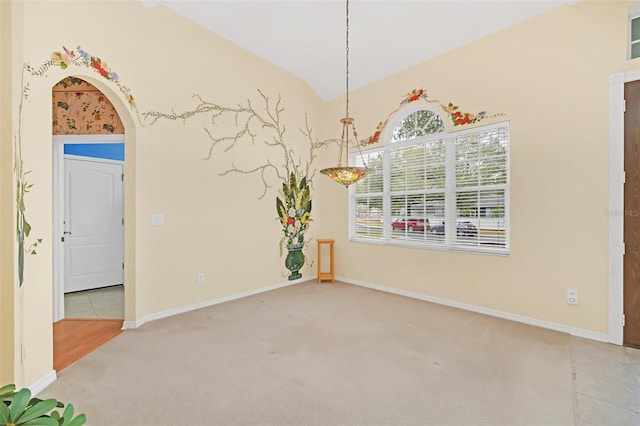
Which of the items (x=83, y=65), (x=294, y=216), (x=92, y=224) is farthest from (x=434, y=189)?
(x=92, y=224)

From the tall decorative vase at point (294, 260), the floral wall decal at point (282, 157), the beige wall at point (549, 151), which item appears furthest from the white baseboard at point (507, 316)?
the floral wall decal at point (282, 157)

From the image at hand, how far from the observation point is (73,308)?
3885 millimetres

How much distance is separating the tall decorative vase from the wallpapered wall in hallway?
287 centimetres

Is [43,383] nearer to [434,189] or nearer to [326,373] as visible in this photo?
[326,373]

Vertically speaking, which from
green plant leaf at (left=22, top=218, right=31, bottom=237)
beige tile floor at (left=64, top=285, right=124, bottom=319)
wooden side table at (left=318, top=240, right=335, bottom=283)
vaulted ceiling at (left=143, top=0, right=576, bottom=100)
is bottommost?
beige tile floor at (left=64, top=285, right=124, bottom=319)

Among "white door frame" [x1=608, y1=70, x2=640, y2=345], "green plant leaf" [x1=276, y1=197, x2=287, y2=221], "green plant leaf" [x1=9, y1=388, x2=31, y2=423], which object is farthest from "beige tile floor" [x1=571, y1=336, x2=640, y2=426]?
"green plant leaf" [x1=276, y1=197, x2=287, y2=221]

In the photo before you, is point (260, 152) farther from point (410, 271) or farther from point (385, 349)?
point (385, 349)

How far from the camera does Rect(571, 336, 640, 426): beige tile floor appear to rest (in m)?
1.86

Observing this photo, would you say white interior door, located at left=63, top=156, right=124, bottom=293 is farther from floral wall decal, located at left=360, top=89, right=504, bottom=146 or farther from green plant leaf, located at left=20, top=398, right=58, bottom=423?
green plant leaf, located at left=20, top=398, right=58, bottom=423

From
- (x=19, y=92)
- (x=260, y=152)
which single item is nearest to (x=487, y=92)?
(x=260, y=152)

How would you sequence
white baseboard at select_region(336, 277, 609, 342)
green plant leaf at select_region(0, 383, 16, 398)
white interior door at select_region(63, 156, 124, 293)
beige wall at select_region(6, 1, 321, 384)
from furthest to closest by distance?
white interior door at select_region(63, 156, 124, 293), white baseboard at select_region(336, 277, 609, 342), beige wall at select_region(6, 1, 321, 384), green plant leaf at select_region(0, 383, 16, 398)

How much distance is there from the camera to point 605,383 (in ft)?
7.20

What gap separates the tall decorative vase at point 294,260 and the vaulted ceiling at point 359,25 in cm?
288

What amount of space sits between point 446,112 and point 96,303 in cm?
524
